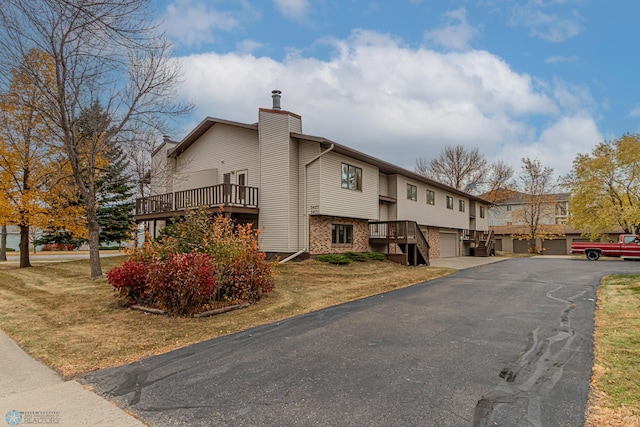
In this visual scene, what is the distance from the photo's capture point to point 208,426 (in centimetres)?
339

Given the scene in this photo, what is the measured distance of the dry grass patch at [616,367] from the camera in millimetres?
3480

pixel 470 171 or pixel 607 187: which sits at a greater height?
pixel 470 171

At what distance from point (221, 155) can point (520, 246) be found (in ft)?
128

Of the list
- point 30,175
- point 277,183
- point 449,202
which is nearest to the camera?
point 277,183

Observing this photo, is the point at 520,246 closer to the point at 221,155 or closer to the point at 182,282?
the point at 221,155

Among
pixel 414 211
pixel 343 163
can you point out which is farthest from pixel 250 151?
pixel 414 211

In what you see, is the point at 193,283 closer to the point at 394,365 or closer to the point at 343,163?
the point at 394,365

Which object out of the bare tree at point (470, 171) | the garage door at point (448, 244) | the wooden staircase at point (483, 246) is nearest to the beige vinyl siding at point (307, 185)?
the garage door at point (448, 244)

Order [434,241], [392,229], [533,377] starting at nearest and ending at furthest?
[533,377], [392,229], [434,241]

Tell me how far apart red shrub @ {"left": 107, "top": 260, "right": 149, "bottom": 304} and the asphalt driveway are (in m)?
3.29

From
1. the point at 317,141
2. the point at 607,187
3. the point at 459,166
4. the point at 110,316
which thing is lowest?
the point at 110,316

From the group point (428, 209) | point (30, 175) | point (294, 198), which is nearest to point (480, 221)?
point (428, 209)

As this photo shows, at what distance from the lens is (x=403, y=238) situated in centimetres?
1912

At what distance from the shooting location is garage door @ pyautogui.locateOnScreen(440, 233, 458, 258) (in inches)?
1119
